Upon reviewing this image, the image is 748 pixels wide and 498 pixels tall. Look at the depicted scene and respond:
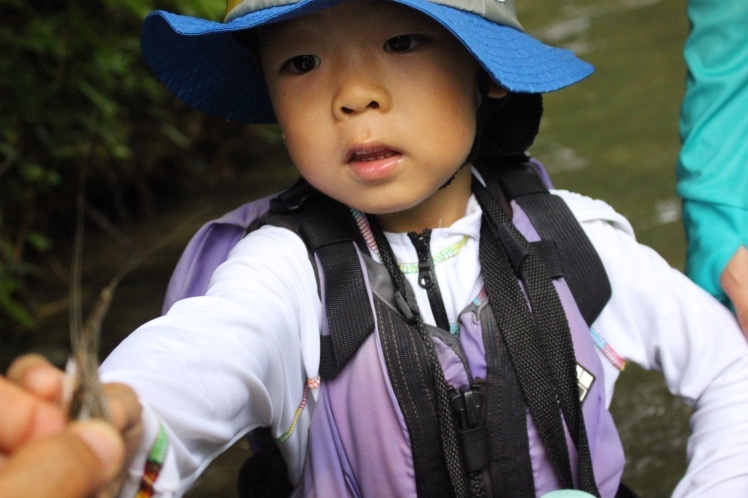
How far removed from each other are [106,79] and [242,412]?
8.05 feet

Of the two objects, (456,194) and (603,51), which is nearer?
(456,194)

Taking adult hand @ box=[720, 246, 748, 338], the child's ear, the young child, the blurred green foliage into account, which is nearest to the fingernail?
the young child

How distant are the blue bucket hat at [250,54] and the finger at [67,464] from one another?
827 millimetres

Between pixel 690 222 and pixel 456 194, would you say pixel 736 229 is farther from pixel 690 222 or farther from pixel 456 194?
pixel 456 194

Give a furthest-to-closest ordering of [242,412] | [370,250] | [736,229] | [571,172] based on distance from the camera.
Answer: [571,172] < [736,229] < [370,250] < [242,412]

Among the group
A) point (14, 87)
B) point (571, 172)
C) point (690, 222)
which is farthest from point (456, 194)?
point (571, 172)

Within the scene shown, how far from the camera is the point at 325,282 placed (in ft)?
5.08

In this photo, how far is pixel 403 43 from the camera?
5.00ft

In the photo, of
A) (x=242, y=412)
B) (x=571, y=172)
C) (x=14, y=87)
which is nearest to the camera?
(x=242, y=412)

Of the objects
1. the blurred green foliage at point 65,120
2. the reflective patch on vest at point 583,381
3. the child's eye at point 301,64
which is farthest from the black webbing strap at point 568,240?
the blurred green foliage at point 65,120

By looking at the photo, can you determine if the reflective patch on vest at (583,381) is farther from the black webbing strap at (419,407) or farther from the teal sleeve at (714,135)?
the teal sleeve at (714,135)

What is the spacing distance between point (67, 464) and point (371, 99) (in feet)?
2.98

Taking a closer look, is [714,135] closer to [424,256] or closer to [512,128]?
[512,128]

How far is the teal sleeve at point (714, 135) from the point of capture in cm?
187
